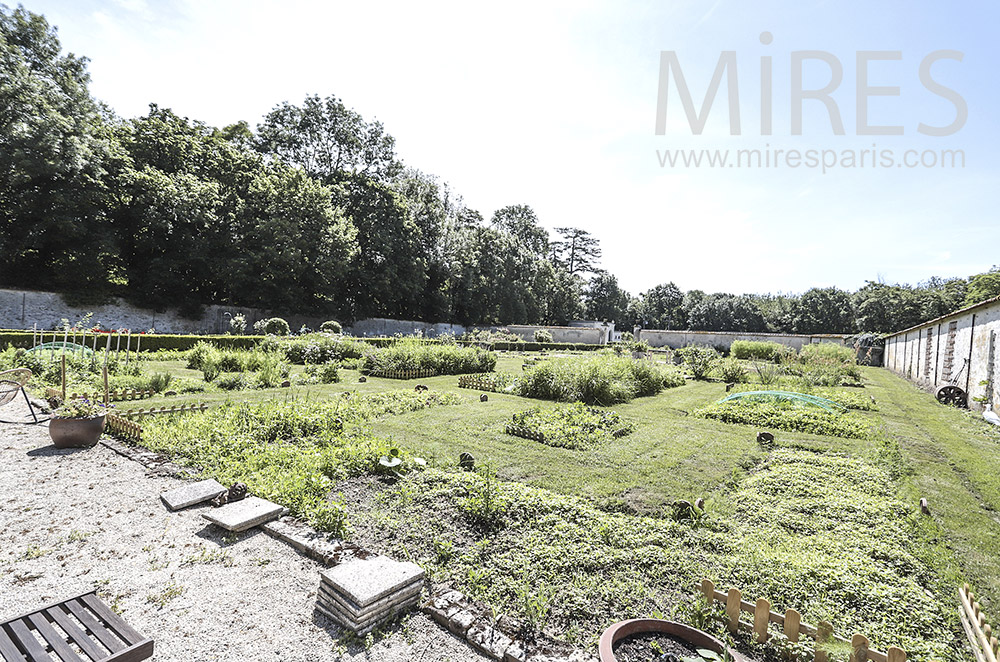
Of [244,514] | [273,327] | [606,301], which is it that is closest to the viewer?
[244,514]

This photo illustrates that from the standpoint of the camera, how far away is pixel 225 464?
550 centimetres

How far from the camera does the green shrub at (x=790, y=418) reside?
8008 millimetres

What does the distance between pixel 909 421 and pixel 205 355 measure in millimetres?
18041

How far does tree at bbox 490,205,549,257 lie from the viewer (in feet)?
183

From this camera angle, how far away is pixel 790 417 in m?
8.69

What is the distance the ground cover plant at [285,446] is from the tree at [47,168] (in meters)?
23.4

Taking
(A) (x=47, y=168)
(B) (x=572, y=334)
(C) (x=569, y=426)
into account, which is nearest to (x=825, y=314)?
(B) (x=572, y=334)

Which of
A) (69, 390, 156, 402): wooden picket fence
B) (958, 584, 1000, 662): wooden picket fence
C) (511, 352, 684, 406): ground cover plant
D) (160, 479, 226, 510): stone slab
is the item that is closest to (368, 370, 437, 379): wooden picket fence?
(511, 352, 684, 406): ground cover plant

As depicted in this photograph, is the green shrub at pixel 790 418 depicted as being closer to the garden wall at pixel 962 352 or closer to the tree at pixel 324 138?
the garden wall at pixel 962 352

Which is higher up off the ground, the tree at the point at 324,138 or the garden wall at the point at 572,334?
the tree at the point at 324,138

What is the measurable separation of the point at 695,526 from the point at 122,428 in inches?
309

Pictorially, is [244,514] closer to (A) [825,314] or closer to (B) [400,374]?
(B) [400,374]

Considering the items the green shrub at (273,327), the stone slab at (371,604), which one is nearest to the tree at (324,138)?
the green shrub at (273,327)

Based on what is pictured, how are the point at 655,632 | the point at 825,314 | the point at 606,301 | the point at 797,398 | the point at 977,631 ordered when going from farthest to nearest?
the point at 606,301
the point at 825,314
the point at 797,398
the point at 655,632
the point at 977,631
